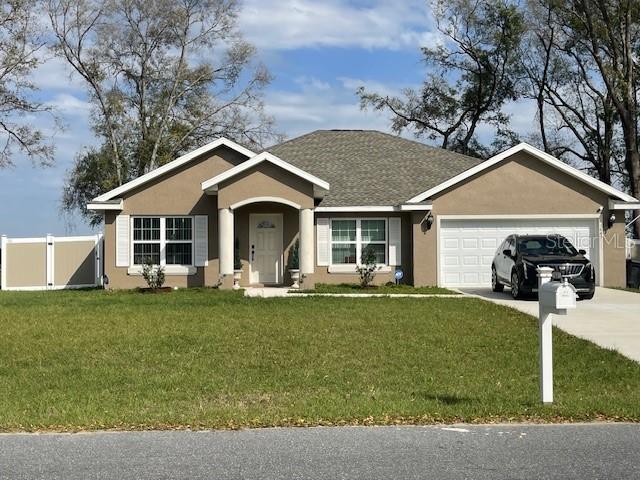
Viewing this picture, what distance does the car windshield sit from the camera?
19562 millimetres

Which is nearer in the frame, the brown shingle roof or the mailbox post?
the mailbox post

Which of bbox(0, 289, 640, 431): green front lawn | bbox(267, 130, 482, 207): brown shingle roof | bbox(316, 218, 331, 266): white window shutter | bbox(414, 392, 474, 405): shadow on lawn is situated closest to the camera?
bbox(0, 289, 640, 431): green front lawn

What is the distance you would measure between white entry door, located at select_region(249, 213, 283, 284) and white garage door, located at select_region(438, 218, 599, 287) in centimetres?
532

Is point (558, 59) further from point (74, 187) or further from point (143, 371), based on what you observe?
point (143, 371)

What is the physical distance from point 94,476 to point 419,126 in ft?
136

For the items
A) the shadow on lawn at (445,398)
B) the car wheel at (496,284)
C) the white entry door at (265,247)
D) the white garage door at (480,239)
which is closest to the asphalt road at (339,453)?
the shadow on lawn at (445,398)

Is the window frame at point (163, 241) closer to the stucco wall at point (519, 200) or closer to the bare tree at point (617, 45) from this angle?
the stucco wall at point (519, 200)

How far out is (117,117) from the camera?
4134 cm

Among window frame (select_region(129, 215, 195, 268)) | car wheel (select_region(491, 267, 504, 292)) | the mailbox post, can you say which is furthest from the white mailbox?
window frame (select_region(129, 215, 195, 268))

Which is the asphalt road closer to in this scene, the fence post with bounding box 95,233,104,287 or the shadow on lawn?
the shadow on lawn

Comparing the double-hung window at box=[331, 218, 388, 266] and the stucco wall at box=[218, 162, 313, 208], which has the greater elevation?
the stucco wall at box=[218, 162, 313, 208]

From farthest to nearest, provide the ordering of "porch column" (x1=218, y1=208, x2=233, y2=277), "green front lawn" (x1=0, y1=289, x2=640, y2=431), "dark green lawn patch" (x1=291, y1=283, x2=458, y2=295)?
1. "porch column" (x1=218, y1=208, x2=233, y2=277)
2. "dark green lawn patch" (x1=291, y1=283, x2=458, y2=295)
3. "green front lawn" (x1=0, y1=289, x2=640, y2=431)

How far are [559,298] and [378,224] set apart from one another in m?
17.1

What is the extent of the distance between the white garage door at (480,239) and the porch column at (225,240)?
22.3 feet
